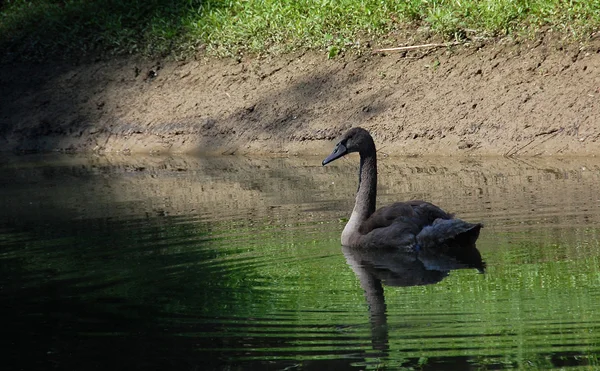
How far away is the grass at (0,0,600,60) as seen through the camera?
1645 cm

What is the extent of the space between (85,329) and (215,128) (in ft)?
37.3

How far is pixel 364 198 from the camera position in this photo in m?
9.62

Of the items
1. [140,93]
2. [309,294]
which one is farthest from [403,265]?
[140,93]

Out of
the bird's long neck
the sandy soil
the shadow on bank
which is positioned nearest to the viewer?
the bird's long neck

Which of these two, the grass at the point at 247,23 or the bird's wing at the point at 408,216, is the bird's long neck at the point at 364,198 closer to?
the bird's wing at the point at 408,216

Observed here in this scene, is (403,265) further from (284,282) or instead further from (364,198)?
(364,198)

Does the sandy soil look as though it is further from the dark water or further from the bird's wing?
the bird's wing

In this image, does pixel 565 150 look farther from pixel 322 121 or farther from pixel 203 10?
pixel 203 10

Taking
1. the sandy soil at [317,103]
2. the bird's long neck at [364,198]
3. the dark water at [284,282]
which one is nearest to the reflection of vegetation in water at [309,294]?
the dark water at [284,282]

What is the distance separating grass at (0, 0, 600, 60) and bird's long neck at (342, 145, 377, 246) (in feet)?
22.2

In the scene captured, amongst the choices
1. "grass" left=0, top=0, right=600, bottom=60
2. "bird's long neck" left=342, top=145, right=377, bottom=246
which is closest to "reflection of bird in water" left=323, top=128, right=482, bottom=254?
"bird's long neck" left=342, top=145, right=377, bottom=246

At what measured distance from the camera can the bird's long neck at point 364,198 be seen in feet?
30.5

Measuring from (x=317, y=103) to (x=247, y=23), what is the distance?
9.69 ft

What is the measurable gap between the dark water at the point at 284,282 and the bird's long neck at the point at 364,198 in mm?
200
